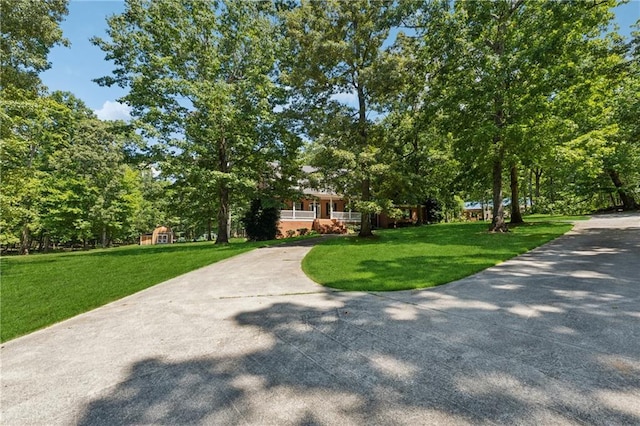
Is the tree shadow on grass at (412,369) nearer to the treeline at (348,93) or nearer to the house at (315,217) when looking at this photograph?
the treeline at (348,93)

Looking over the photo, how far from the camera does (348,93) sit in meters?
14.9

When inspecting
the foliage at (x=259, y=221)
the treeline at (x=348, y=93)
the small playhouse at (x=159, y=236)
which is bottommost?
the small playhouse at (x=159, y=236)

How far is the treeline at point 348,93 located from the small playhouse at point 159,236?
3040cm

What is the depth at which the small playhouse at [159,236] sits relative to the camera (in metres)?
48.0

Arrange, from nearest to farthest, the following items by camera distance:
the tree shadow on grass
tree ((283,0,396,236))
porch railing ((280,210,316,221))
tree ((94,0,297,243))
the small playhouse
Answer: the tree shadow on grass < tree ((283,0,396,236)) < tree ((94,0,297,243)) < porch railing ((280,210,316,221)) < the small playhouse

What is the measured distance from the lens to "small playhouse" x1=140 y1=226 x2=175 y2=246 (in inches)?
1890

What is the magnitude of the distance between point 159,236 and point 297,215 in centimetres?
3252

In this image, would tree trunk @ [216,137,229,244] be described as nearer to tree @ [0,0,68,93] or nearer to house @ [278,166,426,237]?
house @ [278,166,426,237]

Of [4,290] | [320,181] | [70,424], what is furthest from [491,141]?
[4,290]

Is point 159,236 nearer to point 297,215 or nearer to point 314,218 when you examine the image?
point 297,215

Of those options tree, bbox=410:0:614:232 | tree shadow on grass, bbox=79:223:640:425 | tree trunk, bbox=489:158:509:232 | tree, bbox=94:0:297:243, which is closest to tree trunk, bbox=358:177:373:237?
tree, bbox=410:0:614:232

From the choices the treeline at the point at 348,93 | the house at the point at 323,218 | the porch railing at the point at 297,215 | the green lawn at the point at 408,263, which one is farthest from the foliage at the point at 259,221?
the green lawn at the point at 408,263

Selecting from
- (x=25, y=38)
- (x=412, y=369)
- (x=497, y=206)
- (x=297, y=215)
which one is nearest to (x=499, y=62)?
(x=497, y=206)

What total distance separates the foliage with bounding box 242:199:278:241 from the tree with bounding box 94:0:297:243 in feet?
6.38
